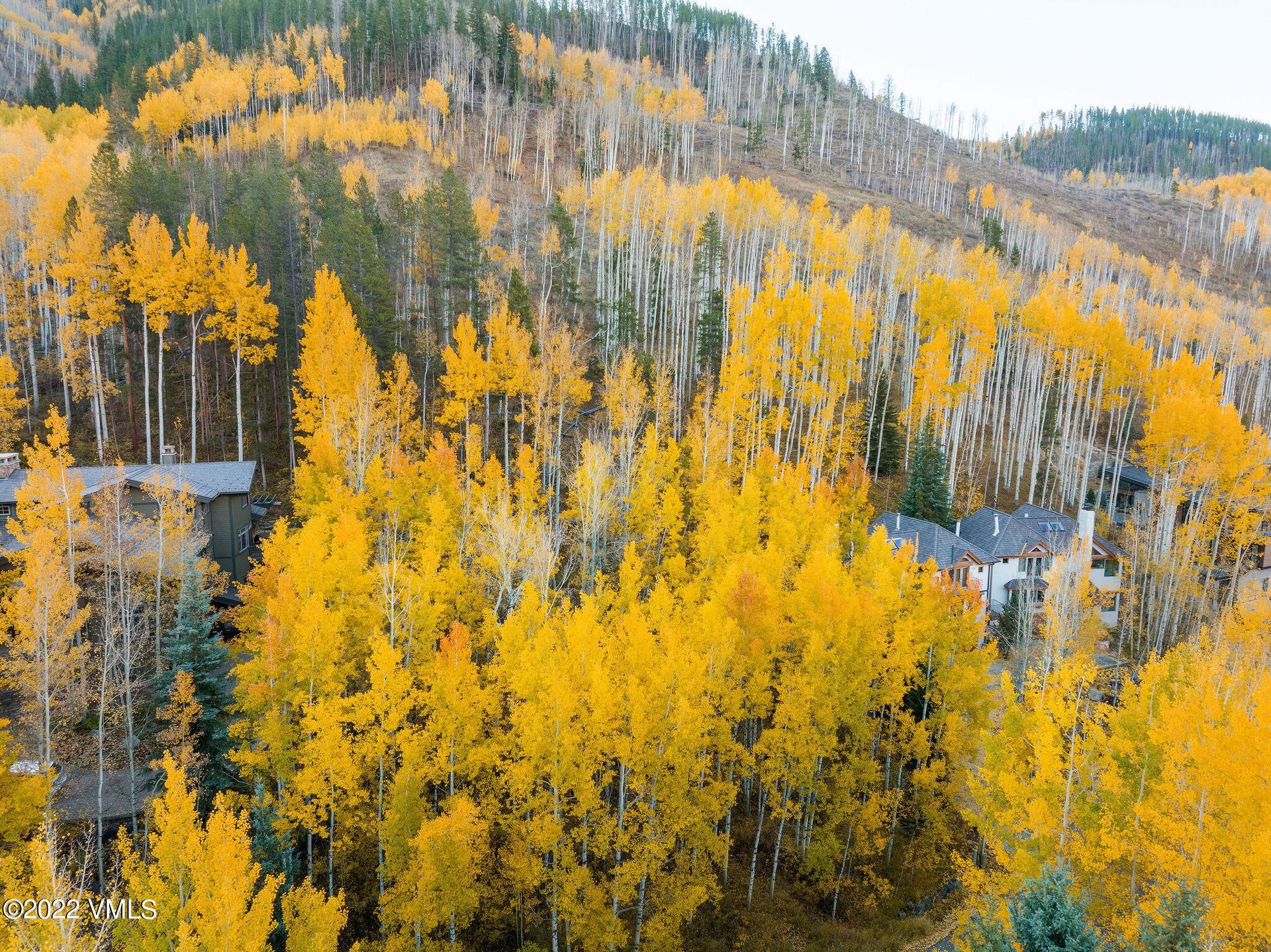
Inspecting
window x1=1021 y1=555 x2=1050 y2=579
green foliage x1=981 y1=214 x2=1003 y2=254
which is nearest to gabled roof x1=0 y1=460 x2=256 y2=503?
window x1=1021 y1=555 x2=1050 y2=579

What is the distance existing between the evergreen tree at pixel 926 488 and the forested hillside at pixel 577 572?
359 mm

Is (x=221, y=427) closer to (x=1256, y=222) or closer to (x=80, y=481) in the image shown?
(x=80, y=481)

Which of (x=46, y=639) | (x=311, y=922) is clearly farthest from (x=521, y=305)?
(x=311, y=922)

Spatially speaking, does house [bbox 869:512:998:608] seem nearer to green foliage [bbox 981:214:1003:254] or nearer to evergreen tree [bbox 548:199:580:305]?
evergreen tree [bbox 548:199:580:305]

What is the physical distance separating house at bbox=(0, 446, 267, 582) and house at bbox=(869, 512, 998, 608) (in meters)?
31.0

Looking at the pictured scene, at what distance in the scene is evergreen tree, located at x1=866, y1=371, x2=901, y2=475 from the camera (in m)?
46.8

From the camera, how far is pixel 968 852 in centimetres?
2481

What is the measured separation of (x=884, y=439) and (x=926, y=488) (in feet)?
21.9

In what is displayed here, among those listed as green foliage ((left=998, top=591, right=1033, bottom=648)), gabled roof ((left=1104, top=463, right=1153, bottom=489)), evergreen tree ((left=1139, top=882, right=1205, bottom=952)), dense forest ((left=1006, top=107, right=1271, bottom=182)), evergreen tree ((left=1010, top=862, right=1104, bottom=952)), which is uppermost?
dense forest ((left=1006, top=107, right=1271, bottom=182))

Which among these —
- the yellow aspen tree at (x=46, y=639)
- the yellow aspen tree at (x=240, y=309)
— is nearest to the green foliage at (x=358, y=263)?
the yellow aspen tree at (x=240, y=309)

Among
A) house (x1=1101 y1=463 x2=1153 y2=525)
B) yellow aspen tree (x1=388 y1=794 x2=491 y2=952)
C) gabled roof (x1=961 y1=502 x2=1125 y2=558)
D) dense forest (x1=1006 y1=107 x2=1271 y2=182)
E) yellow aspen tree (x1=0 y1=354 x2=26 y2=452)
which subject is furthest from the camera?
dense forest (x1=1006 y1=107 x2=1271 y2=182)

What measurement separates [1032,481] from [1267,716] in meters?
37.2

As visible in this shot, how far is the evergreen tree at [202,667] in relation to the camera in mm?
19594

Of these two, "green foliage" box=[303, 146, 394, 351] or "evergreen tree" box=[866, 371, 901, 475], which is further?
"evergreen tree" box=[866, 371, 901, 475]
